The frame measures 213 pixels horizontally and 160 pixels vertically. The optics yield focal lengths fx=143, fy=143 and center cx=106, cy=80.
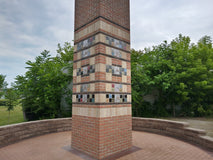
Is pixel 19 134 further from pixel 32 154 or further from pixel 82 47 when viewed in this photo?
pixel 82 47

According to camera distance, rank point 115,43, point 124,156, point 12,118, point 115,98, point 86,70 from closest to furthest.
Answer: point 124,156
point 115,98
point 86,70
point 115,43
point 12,118

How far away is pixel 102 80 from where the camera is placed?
394 cm

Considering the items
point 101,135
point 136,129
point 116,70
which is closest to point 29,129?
point 101,135

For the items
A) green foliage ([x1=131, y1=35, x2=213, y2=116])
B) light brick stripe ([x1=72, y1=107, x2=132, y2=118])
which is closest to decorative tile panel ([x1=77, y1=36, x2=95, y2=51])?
light brick stripe ([x1=72, y1=107, x2=132, y2=118])

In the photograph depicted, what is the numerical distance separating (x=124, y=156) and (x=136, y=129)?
A: 10.5 feet

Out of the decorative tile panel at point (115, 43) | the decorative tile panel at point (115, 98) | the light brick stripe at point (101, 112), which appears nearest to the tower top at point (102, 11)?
the decorative tile panel at point (115, 43)

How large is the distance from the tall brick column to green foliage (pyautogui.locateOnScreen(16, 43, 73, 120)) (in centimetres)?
558

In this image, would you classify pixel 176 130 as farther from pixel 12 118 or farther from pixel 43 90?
pixel 12 118

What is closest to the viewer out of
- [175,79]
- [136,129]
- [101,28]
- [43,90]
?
[101,28]

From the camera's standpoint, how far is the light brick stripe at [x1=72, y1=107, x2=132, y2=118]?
382 cm

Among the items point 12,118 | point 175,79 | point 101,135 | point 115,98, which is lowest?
point 12,118

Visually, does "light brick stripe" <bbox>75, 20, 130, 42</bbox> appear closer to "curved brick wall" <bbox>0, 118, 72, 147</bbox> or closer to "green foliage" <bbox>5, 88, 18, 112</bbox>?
"curved brick wall" <bbox>0, 118, 72, 147</bbox>

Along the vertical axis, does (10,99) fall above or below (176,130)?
above

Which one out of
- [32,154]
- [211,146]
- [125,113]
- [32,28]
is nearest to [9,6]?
[32,28]
